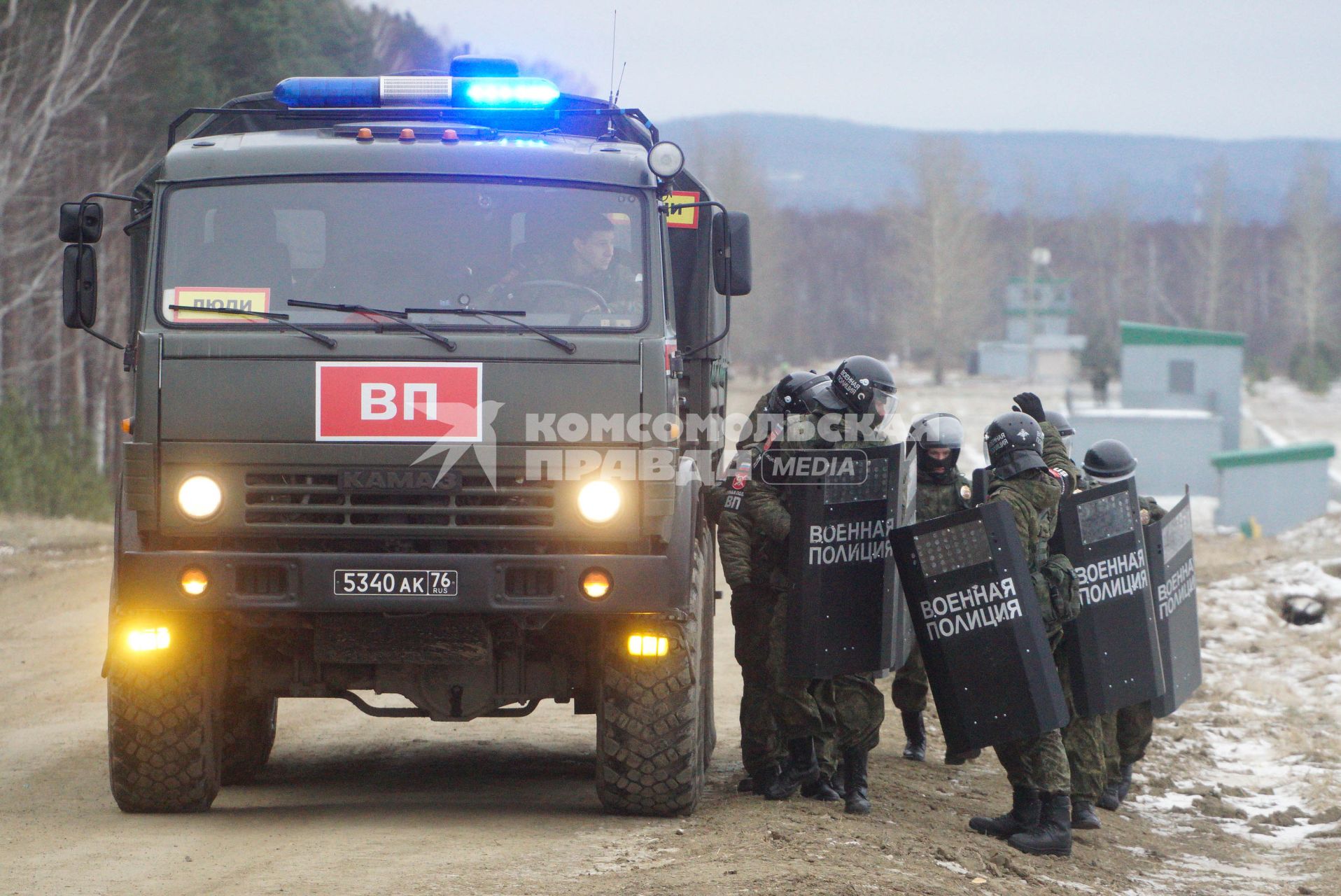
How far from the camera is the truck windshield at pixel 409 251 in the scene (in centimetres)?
645

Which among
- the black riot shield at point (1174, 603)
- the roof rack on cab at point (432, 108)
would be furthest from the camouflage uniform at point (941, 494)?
the roof rack on cab at point (432, 108)

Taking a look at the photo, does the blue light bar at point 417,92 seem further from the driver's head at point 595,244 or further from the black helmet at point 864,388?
the black helmet at point 864,388

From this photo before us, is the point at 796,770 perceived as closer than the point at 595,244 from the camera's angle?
No

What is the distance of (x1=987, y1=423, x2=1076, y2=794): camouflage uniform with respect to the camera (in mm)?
7062

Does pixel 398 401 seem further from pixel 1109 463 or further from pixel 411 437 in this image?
pixel 1109 463

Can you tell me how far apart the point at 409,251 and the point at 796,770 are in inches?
114

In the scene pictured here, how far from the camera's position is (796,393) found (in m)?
7.74

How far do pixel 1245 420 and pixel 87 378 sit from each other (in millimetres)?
35844

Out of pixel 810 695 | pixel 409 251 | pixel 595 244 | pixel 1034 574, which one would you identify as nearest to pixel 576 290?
pixel 595 244

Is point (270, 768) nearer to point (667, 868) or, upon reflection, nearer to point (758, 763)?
point (758, 763)

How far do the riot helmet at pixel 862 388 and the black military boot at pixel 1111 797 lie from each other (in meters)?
2.60

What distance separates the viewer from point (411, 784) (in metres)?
8.27

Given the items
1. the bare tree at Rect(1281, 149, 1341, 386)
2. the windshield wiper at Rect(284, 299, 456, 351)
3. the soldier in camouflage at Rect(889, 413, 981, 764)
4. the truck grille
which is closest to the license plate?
the truck grille

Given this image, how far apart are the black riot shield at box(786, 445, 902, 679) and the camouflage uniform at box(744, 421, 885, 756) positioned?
0.10 metres
